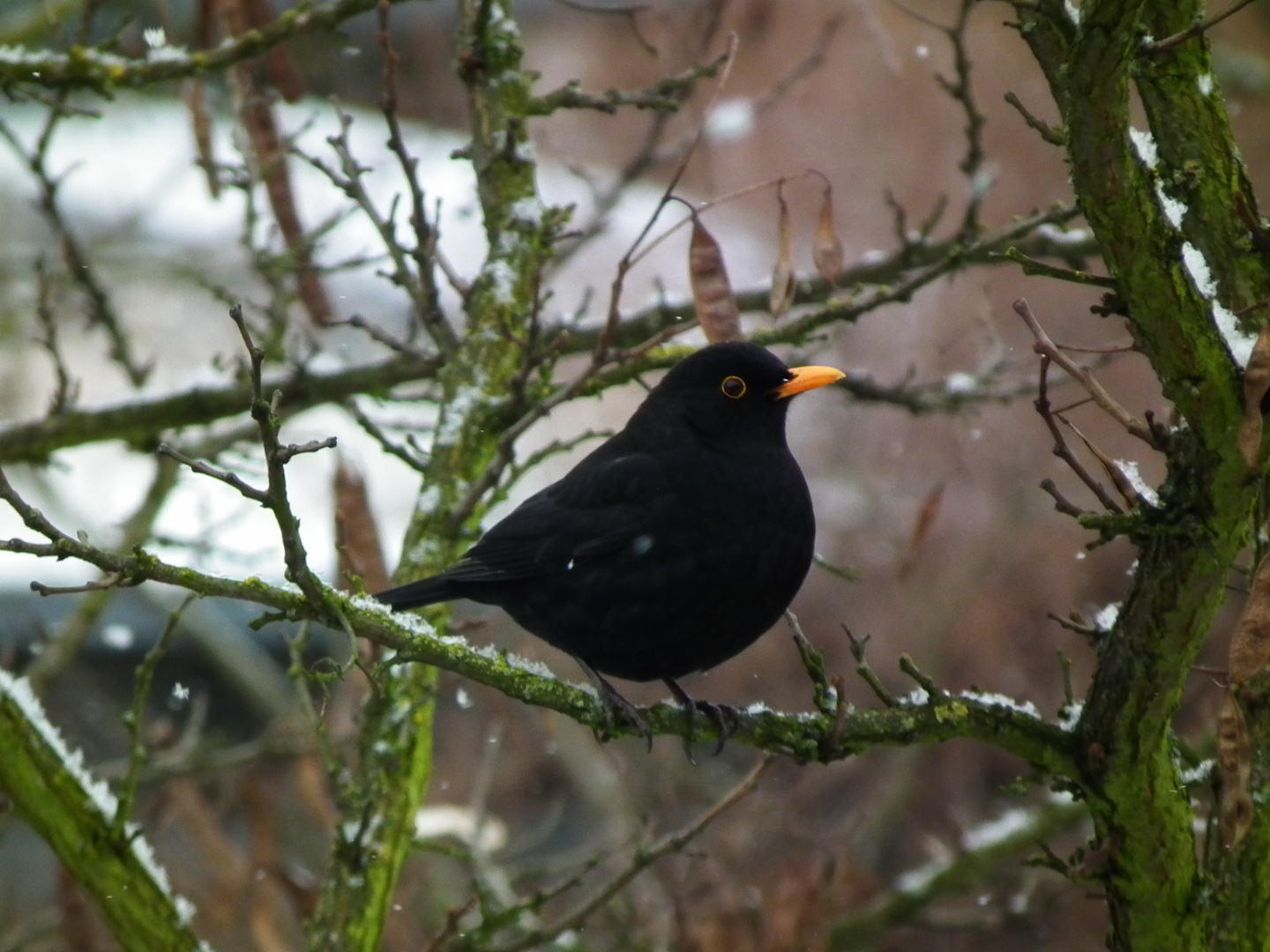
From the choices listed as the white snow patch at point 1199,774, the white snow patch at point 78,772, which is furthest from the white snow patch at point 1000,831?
the white snow patch at point 78,772

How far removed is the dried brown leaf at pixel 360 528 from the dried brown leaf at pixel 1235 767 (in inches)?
84.5

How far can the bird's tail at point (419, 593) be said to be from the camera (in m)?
3.11

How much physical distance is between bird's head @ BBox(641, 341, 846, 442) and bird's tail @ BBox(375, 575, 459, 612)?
0.76 meters

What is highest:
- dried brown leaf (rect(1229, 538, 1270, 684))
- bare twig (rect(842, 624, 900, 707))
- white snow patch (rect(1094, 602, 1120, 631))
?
bare twig (rect(842, 624, 900, 707))

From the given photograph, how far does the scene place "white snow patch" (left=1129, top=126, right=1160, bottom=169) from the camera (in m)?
2.00

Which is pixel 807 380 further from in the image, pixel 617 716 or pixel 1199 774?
pixel 1199 774

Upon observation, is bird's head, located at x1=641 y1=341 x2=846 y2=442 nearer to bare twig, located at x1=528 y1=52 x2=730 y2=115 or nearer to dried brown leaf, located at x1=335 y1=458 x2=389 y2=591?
bare twig, located at x1=528 y1=52 x2=730 y2=115

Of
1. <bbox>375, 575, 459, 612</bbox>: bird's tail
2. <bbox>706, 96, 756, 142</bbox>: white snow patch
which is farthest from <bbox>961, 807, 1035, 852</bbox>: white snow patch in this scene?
<bbox>706, 96, 756, 142</bbox>: white snow patch

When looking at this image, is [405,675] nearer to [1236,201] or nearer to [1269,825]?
[1269,825]

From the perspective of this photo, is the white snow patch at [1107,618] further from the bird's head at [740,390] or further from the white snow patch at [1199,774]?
the bird's head at [740,390]

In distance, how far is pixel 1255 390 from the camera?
6.14ft

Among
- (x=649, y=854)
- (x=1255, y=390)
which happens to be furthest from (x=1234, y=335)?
(x=649, y=854)

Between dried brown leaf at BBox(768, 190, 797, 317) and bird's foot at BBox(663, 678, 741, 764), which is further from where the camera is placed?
dried brown leaf at BBox(768, 190, 797, 317)

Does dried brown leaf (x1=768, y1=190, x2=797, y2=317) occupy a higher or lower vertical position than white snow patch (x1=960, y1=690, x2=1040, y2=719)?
→ higher
